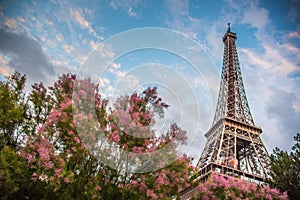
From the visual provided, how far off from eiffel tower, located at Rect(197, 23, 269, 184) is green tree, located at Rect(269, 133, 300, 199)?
10.4 metres

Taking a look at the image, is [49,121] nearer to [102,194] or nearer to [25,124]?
[25,124]

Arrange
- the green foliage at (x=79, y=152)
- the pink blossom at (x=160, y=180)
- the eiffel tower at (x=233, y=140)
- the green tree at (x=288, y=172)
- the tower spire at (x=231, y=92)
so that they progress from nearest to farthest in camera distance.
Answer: the green foliage at (x=79, y=152) → the pink blossom at (x=160, y=180) → the green tree at (x=288, y=172) → the eiffel tower at (x=233, y=140) → the tower spire at (x=231, y=92)

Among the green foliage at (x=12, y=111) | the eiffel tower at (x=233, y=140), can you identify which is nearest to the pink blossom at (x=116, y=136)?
the green foliage at (x=12, y=111)

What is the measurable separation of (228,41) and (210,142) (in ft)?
85.0

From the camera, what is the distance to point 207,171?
28875 mm

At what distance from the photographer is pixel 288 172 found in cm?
1678

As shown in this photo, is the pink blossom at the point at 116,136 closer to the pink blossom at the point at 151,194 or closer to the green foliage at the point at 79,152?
the green foliage at the point at 79,152

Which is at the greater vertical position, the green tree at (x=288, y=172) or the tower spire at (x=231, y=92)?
the tower spire at (x=231, y=92)

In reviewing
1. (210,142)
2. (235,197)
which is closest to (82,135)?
(235,197)

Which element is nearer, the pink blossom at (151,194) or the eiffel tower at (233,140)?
the pink blossom at (151,194)

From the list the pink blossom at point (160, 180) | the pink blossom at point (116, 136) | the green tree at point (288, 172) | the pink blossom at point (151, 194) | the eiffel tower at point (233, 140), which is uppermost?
the eiffel tower at point (233, 140)

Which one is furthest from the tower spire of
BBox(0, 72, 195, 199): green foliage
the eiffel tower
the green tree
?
BBox(0, 72, 195, 199): green foliage

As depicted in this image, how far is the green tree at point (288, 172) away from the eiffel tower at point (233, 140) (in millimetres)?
10448

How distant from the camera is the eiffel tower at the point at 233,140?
29178 millimetres
